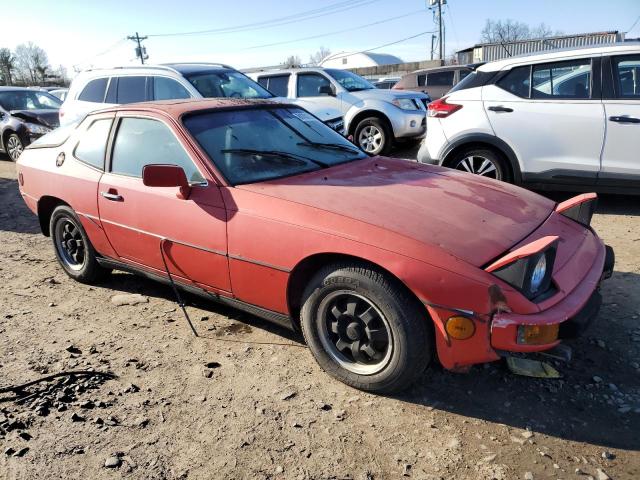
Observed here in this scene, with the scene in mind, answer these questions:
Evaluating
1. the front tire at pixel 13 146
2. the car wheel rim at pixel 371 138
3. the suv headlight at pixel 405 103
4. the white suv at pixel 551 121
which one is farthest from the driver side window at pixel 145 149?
the front tire at pixel 13 146

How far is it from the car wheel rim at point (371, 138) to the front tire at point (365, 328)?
6879mm

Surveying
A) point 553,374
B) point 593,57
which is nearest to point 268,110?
point 553,374

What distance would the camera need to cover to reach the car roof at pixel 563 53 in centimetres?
524

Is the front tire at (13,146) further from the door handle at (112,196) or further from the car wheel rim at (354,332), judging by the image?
the car wheel rim at (354,332)

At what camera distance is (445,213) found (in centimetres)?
278

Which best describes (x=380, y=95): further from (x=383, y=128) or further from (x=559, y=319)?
(x=559, y=319)

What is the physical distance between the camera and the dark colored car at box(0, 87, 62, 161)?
36.3ft

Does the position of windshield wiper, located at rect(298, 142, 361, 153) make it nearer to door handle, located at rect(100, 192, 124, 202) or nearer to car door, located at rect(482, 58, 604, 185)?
door handle, located at rect(100, 192, 124, 202)

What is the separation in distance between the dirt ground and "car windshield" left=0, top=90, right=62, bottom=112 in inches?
390

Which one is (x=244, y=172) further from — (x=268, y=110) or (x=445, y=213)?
(x=445, y=213)

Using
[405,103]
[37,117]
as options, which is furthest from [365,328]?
[37,117]

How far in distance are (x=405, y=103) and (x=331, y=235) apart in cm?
739

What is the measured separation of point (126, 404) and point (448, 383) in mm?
1779

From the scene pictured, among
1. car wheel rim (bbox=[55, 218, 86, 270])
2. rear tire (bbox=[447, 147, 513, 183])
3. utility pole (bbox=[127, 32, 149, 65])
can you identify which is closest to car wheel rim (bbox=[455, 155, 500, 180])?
rear tire (bbox=[447, 147, 513, 183])
